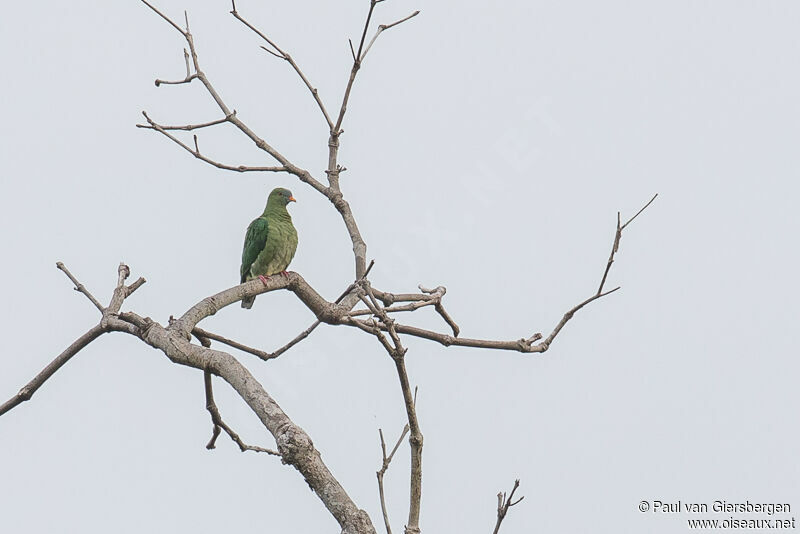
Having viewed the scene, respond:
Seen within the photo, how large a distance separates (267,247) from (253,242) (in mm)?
178

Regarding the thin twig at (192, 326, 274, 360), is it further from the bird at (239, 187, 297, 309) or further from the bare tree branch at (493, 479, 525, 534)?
the bird at (239, 187, 297, 309)

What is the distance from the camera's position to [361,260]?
14.6 ft

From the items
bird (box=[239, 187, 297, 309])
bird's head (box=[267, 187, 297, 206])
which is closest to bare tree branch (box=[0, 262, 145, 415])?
bird (box=[239, 187, 297, 309])

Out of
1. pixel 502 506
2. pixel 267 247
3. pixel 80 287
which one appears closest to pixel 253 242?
pixel 267 247

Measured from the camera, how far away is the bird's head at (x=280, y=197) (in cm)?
804

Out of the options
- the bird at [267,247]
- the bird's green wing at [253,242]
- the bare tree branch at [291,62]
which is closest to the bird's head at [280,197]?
the bird at [267,247]

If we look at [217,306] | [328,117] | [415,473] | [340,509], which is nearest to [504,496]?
[415,473]

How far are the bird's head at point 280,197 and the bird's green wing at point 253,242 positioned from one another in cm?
37

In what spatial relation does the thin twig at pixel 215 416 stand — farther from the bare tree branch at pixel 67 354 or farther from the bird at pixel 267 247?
the bird at pixel 267 247

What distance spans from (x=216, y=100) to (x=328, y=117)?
62 cm

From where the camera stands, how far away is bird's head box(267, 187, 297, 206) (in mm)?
8039

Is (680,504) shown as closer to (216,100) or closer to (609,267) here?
(609,267)

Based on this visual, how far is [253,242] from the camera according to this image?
7469 mm

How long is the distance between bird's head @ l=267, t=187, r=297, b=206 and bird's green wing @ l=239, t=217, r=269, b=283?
1.23ft
